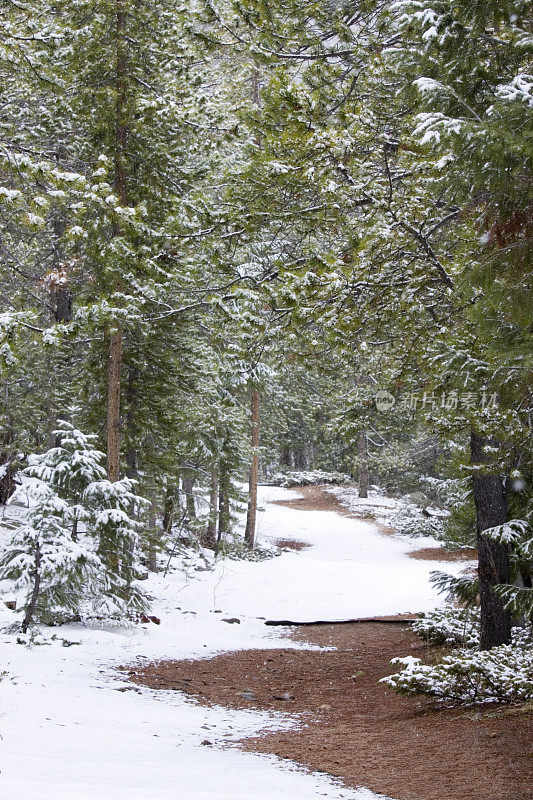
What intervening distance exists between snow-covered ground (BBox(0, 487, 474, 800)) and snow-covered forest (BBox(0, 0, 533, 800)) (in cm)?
4

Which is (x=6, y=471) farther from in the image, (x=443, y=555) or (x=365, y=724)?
(x=443, y=555)

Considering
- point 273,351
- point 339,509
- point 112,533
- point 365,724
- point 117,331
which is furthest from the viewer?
point 339,509

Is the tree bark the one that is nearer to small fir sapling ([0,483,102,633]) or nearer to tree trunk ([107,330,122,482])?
tree trunk ([107,330,122,482])

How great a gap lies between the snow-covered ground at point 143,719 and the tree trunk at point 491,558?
3.01 m

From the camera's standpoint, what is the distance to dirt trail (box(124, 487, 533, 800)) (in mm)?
4559

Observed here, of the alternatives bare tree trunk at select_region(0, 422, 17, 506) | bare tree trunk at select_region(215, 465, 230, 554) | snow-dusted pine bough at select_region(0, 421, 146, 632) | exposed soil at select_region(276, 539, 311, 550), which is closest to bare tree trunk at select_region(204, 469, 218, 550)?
bare tree trunk at select_region(215, 465, 230, 554)

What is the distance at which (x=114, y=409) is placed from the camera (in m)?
11.8

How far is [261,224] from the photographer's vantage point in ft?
25.3

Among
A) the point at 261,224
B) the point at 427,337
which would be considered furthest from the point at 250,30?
the point at 427,337

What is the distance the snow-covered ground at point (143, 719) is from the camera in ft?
12.5

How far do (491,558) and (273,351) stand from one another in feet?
12.3

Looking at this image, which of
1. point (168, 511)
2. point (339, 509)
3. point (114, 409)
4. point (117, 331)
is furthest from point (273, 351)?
point (339, 509)

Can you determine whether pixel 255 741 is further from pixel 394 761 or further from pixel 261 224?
pixel 261 224

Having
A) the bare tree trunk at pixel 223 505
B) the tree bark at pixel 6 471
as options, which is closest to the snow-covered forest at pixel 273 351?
the tree bark at pixel 6 471
